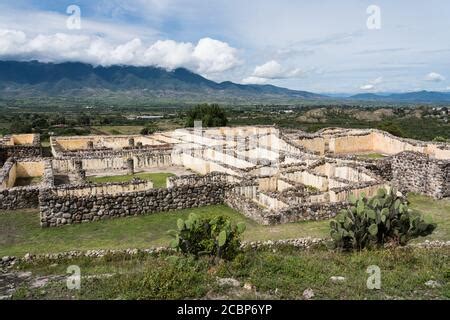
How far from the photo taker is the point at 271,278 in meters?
7.89

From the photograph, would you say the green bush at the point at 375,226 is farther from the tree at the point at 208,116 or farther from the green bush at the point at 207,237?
the tree at the point at 208,116

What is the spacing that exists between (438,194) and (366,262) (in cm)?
963

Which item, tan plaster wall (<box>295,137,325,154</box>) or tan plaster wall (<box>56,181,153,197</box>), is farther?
tan plaster wall (<box>295,137,325,154</box>)

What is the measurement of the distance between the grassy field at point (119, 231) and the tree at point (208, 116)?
3907 cm

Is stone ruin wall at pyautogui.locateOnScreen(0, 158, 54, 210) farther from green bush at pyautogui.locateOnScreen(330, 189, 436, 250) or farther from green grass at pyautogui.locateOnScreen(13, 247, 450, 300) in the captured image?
green bush at pyautogui.locateOnScreen(330, 189, 436, 250)

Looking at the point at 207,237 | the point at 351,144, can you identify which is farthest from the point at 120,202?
the point at 351,144

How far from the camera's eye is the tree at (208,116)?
54.6m

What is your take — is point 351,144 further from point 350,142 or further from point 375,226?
point 375,226

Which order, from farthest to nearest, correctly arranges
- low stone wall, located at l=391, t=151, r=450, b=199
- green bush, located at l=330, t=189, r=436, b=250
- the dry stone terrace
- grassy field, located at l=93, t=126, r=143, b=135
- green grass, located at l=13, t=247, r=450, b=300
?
grassy field, located at l=93, t=126, r=143, b=135
low stone wall, located at l=391, t=151, r=450, b=199
the dry stone terrace
green bush, located at l=330, t=189, r=436, b=250
green grass, located at l=13, t=247, r=450, b=300

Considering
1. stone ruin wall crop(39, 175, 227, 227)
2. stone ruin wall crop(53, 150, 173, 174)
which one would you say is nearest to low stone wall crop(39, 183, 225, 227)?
stone ruin wall crop(39, 175, 227, 227)

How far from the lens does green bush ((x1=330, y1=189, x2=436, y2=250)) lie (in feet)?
33.3

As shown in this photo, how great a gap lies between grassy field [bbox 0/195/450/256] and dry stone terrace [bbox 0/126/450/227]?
0.48 metres

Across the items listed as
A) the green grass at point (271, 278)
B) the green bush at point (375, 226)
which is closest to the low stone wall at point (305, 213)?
the green bush at point (375, 226)
